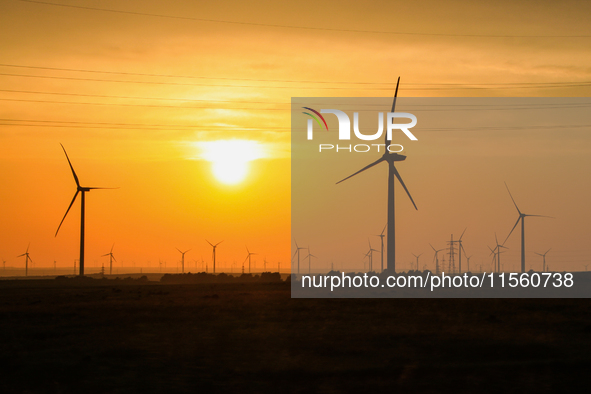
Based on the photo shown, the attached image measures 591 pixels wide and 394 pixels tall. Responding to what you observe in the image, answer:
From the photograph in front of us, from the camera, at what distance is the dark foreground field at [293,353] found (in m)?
23.8

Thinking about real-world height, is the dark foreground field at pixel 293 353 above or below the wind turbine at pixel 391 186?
below

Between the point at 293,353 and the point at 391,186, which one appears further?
the point at 391,186

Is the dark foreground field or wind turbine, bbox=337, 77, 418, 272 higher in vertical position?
wind turbine, bbox=337, 77, 418, 272

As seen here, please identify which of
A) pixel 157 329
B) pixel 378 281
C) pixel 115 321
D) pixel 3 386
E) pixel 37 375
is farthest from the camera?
pixel 378 281

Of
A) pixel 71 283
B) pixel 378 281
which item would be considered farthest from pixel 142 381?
pixel 71 283

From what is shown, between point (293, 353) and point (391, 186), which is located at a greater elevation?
point (391, 186)

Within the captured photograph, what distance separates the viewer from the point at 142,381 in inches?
968

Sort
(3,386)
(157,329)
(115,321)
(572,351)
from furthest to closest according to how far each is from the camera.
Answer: (115,321) → (157,329) → (572,351) → (3,386)

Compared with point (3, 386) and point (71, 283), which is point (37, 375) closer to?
point (3, 386)

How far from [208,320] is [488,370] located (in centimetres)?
2723

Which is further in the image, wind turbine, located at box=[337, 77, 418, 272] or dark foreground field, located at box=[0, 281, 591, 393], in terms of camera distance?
wind turbine, located at box=[337, 77, 418, 272]

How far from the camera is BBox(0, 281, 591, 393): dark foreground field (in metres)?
A: 23.8

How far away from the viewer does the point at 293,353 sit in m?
31.7

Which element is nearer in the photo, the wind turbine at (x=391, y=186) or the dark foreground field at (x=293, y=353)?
the dark foreground field at (x=293, y=353)
